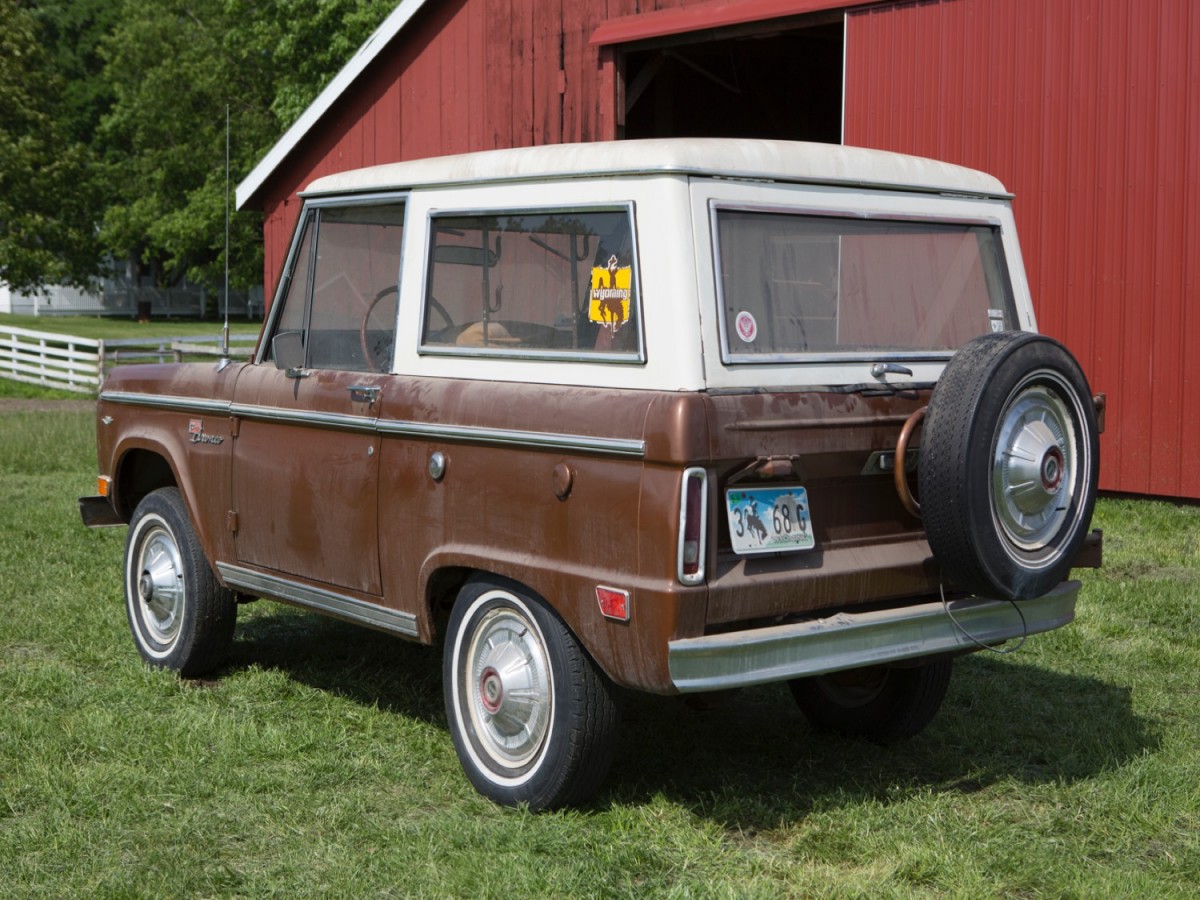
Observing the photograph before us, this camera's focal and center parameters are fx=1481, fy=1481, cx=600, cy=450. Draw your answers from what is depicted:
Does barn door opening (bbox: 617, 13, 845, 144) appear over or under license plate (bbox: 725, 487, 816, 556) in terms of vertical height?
over

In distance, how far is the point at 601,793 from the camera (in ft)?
15.7

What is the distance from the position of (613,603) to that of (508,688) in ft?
2.08

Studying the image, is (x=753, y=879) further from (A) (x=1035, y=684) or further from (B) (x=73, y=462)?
(B) (x=73, y=462)

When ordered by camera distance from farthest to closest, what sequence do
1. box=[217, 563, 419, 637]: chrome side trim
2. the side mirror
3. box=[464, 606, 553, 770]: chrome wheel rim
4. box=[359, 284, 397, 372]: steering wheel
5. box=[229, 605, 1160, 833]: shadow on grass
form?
the side mirror → box=[359, 284, 397, 372]: steering wheel → box=[217, 563, 419, 637]: chrome side trim → box=[229, 605, 1160, 833]: shadow on grass → box=[464, 606, 553, 770]: chrome wheel rim

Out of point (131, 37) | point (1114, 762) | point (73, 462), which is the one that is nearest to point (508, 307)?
point (1114, 762)

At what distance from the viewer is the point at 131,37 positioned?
146ft

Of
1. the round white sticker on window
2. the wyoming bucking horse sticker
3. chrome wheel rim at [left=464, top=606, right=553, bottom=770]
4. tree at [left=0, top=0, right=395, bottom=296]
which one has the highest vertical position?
tree at [left=0, top=0, right=395, bottom=296]

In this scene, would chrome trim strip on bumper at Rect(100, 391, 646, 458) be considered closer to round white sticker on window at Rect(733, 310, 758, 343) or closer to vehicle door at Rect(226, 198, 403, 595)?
vehicle door at Rect(226, 198, 403, 595)

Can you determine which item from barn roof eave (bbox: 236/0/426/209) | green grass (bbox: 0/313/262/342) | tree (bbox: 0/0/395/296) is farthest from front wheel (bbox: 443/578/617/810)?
green grass (bbox: 0/313/262/342)

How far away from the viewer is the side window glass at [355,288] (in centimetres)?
530

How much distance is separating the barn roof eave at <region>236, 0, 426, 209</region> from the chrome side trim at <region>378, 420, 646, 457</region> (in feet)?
35.6

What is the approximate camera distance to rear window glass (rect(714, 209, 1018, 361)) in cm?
445

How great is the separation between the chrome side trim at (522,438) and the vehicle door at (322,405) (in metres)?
0.20

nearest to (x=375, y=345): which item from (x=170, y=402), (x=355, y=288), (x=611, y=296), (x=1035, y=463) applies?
(x=355, y=288)
